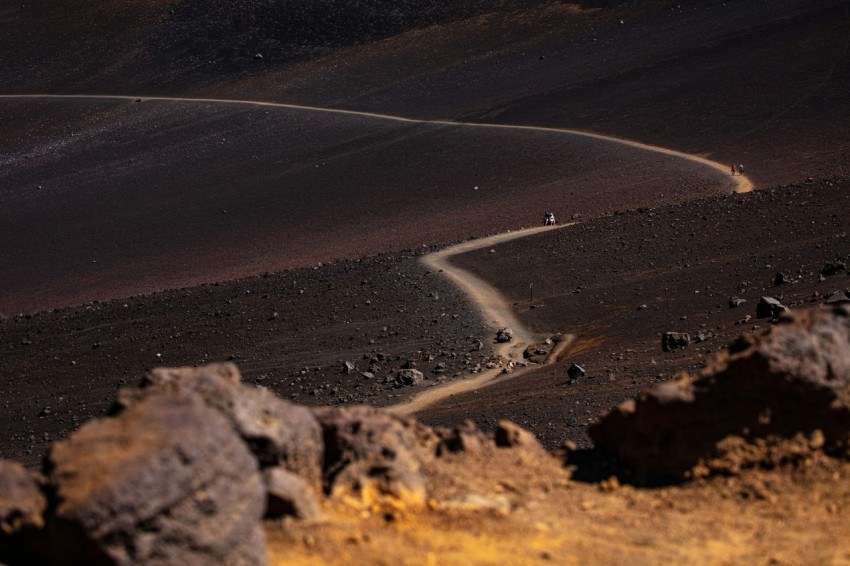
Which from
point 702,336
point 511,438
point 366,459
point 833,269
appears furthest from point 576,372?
point 366,459

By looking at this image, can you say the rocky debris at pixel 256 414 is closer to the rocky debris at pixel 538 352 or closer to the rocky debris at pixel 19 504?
the rocky debris at pixel 19 504

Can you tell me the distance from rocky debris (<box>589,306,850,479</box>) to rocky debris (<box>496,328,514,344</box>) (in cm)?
995

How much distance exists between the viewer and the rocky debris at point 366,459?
546 cm

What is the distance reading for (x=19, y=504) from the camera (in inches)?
178

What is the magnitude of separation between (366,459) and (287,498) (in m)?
0.66

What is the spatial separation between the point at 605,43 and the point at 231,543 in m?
38.6

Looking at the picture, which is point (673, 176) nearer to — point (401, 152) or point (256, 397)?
point (401, 152)

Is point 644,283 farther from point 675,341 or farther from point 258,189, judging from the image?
point 258,189

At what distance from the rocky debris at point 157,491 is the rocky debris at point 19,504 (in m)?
0.11

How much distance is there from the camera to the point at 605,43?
135ft

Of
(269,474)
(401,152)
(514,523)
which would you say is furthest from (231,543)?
(401,152)

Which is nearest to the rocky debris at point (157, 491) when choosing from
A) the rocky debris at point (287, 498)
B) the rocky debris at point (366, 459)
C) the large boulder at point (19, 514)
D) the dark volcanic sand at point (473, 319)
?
the large boulder at point (19, 514)

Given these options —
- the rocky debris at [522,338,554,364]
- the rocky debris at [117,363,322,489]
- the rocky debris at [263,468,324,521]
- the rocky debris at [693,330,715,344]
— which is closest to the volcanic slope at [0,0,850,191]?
the rocky debris at [522,338,554,364]

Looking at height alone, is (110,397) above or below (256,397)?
below
